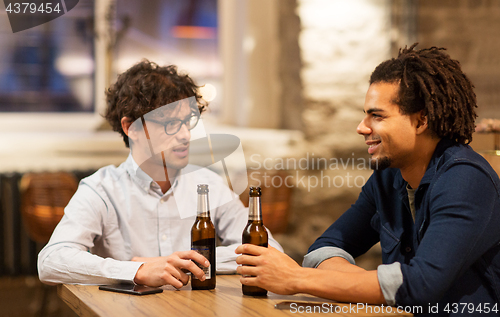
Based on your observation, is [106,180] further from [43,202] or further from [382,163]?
[43,202]

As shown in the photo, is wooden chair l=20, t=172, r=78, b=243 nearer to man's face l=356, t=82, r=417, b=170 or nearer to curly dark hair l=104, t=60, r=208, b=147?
curly dark hair l=104, t=60, r=208, b=147

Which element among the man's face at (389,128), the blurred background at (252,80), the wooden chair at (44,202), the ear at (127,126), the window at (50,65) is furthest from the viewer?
the window at (50,65)

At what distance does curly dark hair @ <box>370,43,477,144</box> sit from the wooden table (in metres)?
0.48

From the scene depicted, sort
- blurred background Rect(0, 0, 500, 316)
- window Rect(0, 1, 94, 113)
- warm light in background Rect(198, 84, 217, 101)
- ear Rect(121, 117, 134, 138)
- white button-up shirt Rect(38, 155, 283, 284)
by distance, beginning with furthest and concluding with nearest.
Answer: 1. window Rect(0, 1, 94, 113)
2. blurred background Rect(0, 0, 500, 316)
3. warm light in background Rect(198, 84, 217, 101)
4. ear Rect(121, 117, 134, 138)
5. white button-up shirt Rect(38, 155, 283, 284)

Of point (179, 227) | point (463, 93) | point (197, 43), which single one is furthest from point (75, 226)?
point (197, 43)

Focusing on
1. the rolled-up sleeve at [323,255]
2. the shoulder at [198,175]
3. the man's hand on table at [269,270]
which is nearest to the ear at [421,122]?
the rolled-up sleeve at [323,255]

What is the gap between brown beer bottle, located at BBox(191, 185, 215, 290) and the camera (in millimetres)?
1193

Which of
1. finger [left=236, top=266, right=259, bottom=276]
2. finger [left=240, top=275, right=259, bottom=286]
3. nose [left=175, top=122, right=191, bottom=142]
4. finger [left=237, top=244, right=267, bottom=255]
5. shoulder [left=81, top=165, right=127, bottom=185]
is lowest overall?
finger [left=240, top=275, right=259, bottom=286]

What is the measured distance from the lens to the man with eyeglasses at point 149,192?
1.46m

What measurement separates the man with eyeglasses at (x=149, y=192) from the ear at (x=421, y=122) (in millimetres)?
524

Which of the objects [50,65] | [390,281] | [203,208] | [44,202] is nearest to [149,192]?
[203,208]

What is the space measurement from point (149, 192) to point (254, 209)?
0.54 meters

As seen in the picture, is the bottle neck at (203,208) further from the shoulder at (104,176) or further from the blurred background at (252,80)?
the blurred background at (252,80)

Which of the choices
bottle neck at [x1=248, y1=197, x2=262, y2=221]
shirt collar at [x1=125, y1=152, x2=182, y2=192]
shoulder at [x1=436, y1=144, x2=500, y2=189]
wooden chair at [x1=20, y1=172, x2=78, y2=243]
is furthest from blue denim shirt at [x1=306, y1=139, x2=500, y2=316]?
wooden chair at [x1=20, y1=172, x2=78, y2=243]
